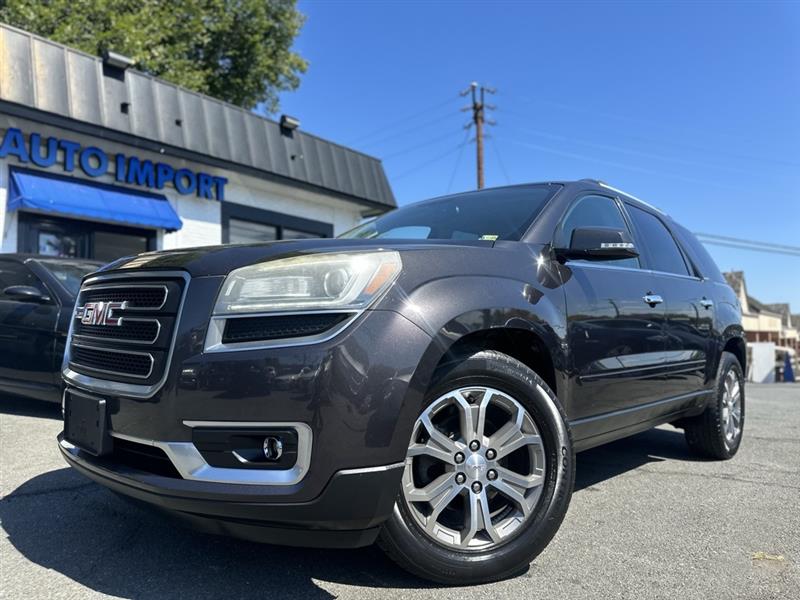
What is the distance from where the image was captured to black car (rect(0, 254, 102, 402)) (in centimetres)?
496

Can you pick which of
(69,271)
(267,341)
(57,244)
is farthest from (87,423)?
(57,244)

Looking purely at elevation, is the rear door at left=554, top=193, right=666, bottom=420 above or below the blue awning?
below

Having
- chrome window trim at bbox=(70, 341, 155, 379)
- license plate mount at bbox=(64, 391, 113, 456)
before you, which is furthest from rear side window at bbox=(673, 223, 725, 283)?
license plate mount at bbox=(64, 391, 113, 456)

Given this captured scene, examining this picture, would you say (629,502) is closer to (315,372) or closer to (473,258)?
(473,258)

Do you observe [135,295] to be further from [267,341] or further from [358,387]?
[358,387]

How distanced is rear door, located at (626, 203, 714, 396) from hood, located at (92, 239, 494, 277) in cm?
191

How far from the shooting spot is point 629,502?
342cm

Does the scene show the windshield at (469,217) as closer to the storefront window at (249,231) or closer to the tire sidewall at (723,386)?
the tire sidewall at (723,386)

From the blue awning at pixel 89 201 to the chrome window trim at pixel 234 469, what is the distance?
8075mm

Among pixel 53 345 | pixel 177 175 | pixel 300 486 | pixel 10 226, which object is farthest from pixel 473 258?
pixel 177 175

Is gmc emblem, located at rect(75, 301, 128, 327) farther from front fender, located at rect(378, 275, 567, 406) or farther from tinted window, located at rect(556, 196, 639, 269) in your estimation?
tinted window, located at rect(556, 196, 639, 269)

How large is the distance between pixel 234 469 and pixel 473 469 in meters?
0.89

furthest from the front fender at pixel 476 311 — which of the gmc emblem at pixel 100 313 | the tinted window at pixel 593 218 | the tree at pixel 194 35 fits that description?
the tree at pixel 194 35

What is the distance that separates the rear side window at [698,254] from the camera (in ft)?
15.0
